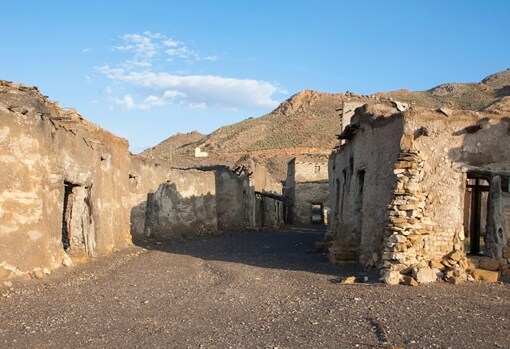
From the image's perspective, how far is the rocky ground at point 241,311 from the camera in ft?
20.0

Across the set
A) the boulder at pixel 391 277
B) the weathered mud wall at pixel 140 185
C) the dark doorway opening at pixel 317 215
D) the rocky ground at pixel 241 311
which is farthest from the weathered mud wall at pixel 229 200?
the boulder at pixel 391 277

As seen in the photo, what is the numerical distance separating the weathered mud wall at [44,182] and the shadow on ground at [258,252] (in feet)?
10.9

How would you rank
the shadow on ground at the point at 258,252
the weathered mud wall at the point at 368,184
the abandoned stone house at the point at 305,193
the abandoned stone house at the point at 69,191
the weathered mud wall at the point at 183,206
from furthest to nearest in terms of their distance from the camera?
the abandoned stone house at the point at 305,193 → the weathered mud wall at the point at 183,206 → the shadow on ground at the point at 258,252 → the weathered mud wall at the point at 368,184 → the abandoned stone house at the point at 69,191

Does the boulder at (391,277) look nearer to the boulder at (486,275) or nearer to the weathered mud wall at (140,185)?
the boulder at (486,275)

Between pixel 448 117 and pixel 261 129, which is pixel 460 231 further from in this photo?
pixel 261 129

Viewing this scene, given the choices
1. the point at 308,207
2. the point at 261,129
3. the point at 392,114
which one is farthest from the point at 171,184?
the point at 261,129

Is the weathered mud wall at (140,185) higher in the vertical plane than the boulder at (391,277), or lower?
higher

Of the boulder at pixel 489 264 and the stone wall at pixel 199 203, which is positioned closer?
the boulder at pixel 489 264

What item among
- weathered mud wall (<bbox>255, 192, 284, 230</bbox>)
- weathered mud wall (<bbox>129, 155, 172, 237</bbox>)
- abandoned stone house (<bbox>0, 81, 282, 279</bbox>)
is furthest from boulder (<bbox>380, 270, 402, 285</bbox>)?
weathered mud wall (<bbox>255, 192, 284, 230</bbox>)

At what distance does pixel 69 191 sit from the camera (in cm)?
1267

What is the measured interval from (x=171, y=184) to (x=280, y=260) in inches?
310

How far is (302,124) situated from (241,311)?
199ft

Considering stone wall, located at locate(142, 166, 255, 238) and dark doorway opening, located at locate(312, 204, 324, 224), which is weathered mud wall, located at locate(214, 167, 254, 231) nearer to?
stone wall, located at locate(142, 166, 255, 238)

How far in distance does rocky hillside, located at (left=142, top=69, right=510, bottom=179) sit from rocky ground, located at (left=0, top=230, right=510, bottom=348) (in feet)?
115
